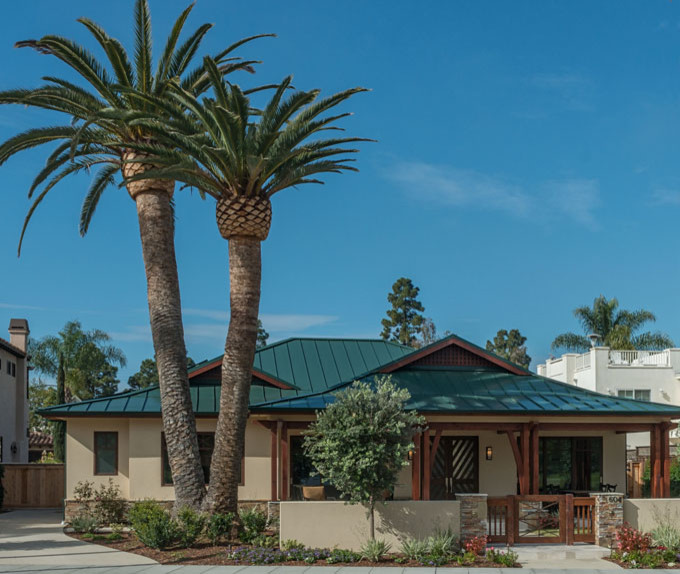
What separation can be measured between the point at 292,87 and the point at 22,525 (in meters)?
13.7

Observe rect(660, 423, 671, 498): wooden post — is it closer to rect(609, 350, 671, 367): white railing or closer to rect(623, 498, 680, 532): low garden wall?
rect(623, 498, 680, 532): low garden wall

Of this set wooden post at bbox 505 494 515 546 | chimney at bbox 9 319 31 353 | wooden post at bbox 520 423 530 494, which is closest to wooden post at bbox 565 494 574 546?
wooden post at bbox 505 494 515 546

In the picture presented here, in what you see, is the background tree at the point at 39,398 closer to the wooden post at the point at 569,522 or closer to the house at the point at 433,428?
the house at the point at 433,428

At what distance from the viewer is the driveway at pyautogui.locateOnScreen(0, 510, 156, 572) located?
52.1 feet

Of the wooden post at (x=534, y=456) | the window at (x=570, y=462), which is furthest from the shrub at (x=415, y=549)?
the window at (x=570, y=462)

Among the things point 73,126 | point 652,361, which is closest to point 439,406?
point 73,126

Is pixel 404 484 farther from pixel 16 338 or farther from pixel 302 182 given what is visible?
pixel 16 338

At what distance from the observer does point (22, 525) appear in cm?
2242

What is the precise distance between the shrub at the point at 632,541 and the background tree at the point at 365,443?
476 cm

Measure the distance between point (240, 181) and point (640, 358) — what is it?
34.3 meters

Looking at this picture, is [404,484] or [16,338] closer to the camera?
[404,484]

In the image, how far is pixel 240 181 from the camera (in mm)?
18391

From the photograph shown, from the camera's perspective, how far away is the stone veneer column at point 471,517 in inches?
679

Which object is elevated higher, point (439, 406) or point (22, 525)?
point (439, 406)
